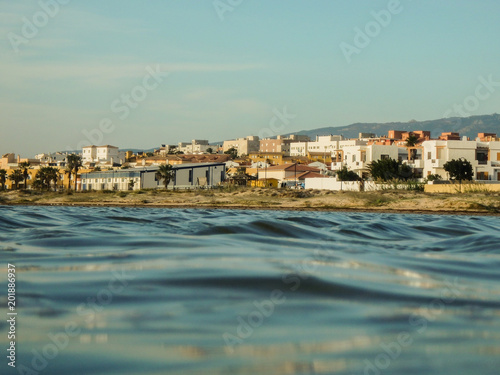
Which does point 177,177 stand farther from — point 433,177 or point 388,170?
point 433,177

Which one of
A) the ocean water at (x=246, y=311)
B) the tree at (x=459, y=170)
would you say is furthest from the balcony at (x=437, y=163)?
the ocean water at (x=246, y=311)

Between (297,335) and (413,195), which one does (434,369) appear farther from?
(413,195)

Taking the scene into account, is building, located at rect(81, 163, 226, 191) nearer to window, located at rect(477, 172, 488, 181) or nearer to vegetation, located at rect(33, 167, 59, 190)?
vegetation, located at rect(33, 167, 59, 190)

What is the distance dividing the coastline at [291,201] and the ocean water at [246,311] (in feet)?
122

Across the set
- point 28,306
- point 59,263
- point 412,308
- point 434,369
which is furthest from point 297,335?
point 59,263

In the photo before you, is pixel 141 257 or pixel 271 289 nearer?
pixel 271 289

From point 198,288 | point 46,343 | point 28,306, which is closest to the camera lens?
point 46,343

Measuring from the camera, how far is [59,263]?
842cm

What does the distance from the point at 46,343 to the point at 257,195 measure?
57693mm

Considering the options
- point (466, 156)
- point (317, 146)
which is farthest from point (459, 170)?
point (317, 146)

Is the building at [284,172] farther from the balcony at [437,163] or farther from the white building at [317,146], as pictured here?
the white building at [317,146]

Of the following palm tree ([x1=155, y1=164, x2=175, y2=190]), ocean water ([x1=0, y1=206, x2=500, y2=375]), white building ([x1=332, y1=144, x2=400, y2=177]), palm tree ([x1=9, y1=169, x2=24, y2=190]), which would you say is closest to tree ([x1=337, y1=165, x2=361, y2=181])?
white building ([x1=332, y1=144, x2=400, y2=177])

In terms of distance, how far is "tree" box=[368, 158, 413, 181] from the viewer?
72750 millimetres

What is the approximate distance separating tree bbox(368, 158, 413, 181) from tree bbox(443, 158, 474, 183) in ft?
14.8
